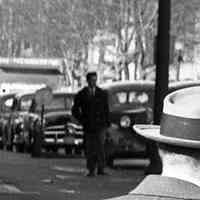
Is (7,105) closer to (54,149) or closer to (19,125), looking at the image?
(19,125)

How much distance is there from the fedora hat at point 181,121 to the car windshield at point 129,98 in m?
15.7

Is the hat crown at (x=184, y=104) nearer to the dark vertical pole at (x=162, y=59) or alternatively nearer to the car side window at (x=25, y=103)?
the dark vertical pole at (x=162, y=59)

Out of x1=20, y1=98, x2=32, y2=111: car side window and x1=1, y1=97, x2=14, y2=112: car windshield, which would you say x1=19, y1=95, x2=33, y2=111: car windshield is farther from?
x1=1, y1=97, x2=14, y2=112: car windshield

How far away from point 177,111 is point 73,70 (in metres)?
59.4

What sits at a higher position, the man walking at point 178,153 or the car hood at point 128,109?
the man walking at point 178,153

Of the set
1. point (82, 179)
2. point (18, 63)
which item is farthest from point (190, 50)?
point (82, 179)

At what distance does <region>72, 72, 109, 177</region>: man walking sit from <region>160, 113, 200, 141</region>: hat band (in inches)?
486

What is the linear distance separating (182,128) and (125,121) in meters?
15.0

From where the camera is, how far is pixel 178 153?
3.05 metres

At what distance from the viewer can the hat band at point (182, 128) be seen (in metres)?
3.04

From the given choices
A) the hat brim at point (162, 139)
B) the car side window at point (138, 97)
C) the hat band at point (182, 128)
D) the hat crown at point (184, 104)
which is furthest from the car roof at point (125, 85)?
the hat band at point (182, 128)

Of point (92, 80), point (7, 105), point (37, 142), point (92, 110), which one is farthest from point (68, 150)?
point (92, 80)

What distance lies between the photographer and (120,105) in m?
18.9

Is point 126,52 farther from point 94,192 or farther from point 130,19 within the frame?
point 94,192
